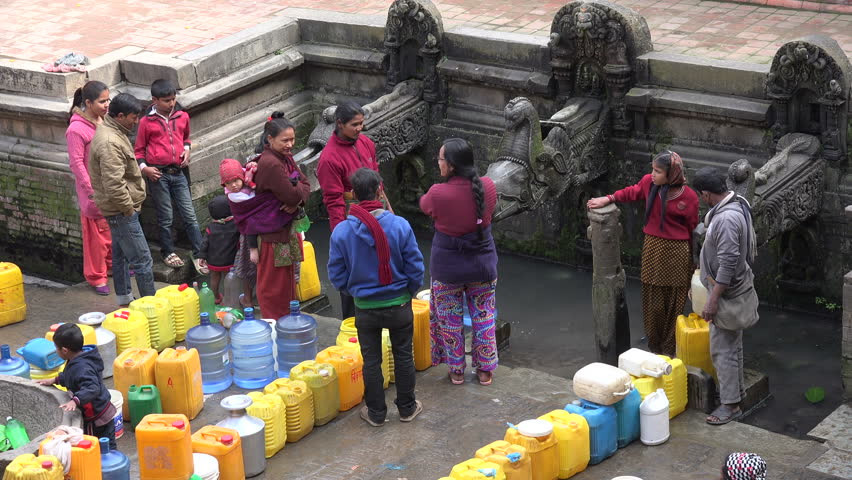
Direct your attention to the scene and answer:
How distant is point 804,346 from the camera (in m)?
10.2

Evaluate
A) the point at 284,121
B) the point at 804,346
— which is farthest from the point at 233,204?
the point at 804,346

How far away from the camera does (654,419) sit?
308 inches

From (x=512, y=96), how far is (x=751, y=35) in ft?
7.08

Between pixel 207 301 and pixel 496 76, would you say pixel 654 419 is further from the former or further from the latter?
pixel 496 76

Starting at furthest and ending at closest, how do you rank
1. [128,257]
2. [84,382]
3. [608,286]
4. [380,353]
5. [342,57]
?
1. [342,57]
2. [128,257]
3. [608,286]
4. [380,353]
5. [84,382]

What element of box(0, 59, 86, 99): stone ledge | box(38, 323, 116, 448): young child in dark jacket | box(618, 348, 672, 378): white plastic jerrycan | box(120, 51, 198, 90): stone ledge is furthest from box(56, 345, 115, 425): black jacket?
box(120, 51, 198, 90): stone ledge

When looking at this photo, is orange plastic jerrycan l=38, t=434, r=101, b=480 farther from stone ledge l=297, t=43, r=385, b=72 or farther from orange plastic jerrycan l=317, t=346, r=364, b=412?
stone ledge l=297, t=43, r=385, b=72

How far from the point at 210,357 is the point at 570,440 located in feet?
8.24

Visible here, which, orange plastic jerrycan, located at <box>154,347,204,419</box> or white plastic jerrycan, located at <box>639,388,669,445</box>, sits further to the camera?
orange plastic jerrycan, located at <box>154,347,204,419</box>

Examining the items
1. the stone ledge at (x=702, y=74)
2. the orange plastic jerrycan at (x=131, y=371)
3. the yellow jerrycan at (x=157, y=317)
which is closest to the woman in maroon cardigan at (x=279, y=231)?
the yellow jerrycan at (x=157, y=317)

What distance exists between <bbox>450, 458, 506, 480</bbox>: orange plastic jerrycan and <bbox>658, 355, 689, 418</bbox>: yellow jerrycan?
1.52 metres

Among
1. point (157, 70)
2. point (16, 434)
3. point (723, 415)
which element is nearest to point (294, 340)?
point (16, 434)

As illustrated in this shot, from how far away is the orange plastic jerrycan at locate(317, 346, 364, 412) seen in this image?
8.24 meters

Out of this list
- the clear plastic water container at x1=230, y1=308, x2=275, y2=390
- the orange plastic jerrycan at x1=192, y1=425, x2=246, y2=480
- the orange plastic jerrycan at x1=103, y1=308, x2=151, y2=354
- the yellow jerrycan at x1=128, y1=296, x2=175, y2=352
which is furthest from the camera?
the yellow jerrycan at x1=128, y1=296, x2=175, y2=352
